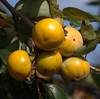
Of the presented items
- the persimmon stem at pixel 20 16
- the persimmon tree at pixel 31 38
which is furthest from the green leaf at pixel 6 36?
the persimmon stem at pixel 20 16

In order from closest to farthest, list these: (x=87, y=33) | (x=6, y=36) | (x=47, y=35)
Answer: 1. (x=47, y=35)
2. (x=87, y=33)
3. (x=6, y=36)

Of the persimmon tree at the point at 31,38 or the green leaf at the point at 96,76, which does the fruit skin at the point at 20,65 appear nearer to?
the persimmon tree at the point at 31,38

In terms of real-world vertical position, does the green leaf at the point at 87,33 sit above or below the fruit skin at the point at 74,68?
above

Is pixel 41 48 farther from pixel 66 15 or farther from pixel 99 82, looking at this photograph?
pixel 99 82

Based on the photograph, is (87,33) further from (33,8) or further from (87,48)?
(33,8)

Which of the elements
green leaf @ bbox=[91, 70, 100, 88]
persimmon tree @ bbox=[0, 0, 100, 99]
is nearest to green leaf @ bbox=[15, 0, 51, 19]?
persimmon tree @ bbox=[0, 0, 100, 99]

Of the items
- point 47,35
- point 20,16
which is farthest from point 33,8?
point 47,35
